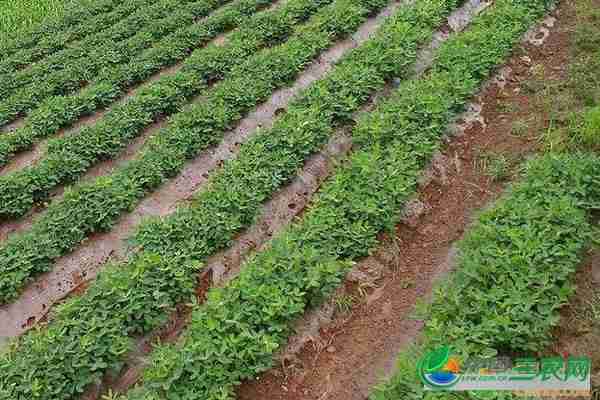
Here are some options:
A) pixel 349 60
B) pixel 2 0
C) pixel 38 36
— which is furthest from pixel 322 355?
pixel 2 0

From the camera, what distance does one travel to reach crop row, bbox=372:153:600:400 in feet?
14.4

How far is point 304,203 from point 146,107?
11.5 feet

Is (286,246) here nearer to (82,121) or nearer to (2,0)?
(82,121)

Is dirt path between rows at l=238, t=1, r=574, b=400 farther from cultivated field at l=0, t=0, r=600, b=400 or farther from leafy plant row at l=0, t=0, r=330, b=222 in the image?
leafy plant row at l=0, t=0, r=330, b=222

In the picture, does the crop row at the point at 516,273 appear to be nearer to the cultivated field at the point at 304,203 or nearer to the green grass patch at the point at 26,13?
the cultivated field at the point at 304,203

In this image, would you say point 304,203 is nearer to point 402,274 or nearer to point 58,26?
point 402,274

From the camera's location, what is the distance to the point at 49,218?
22.5 ft

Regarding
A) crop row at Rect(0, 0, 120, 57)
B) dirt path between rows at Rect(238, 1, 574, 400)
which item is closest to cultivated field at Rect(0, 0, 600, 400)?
dirt path between rows at Rect(238, 1, 574, 400)

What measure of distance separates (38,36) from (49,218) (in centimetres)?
791

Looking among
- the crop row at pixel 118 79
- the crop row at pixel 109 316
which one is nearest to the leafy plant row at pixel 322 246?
the crop row at pixel 109 316

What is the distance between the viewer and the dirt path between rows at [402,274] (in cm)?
500

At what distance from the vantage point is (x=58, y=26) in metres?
13.3

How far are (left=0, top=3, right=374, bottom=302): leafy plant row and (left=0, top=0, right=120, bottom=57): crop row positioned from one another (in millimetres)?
5306

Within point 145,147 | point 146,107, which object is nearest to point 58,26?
point 146,107
